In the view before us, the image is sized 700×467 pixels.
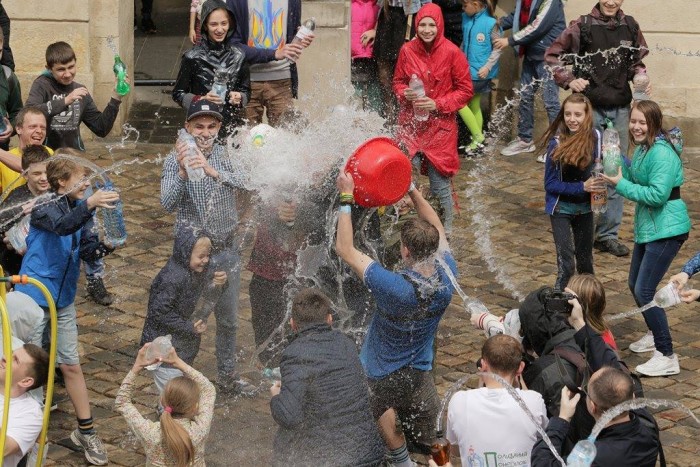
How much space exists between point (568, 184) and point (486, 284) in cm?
123

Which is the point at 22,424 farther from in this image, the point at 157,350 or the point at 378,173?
the point at 378,173

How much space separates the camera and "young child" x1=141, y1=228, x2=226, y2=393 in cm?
200

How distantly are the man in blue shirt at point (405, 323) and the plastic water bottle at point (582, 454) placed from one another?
1.48 meters

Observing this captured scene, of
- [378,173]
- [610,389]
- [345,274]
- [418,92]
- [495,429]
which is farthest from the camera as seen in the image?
[418,92]

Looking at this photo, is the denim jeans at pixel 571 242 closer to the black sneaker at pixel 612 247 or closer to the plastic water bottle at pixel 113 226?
the black sneaker at pixel 612 247

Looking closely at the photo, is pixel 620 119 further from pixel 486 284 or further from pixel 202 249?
pixel 202 249

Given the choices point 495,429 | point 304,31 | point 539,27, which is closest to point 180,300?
point 495,429

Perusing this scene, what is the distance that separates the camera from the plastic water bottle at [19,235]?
7878 mm

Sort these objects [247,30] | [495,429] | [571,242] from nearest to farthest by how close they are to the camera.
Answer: [495,429] → [571,242] → [247,30]

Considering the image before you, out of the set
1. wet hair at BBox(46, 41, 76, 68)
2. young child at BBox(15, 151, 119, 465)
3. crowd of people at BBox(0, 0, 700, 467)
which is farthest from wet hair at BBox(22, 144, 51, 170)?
wet hair at BBox(46, 41, 76, 68)

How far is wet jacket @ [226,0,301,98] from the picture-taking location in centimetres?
1073

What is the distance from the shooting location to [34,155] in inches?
324

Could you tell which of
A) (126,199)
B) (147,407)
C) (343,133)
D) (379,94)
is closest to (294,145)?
(343,133)

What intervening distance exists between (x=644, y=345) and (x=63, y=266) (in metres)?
3.92
